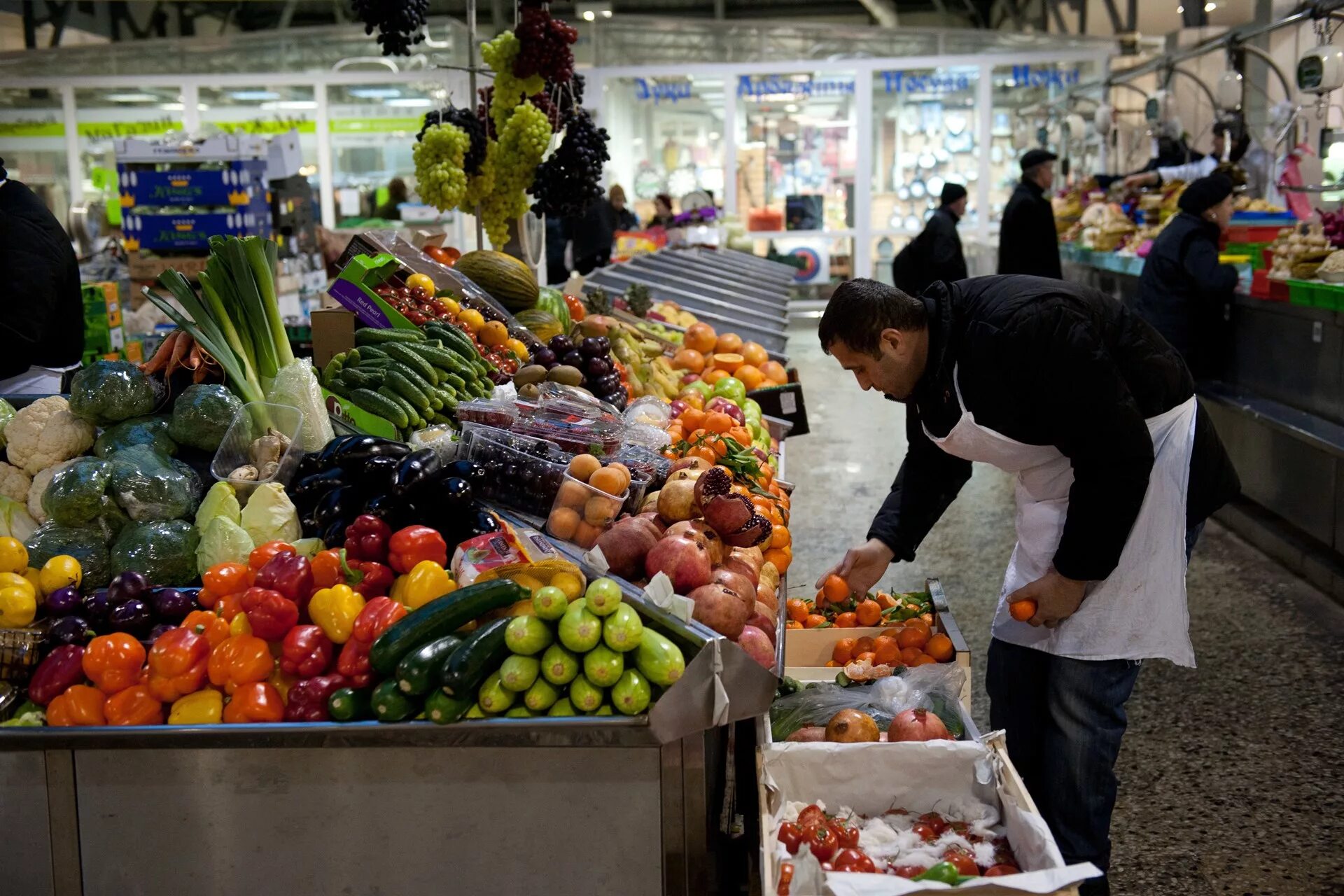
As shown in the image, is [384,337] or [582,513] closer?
[582,513]

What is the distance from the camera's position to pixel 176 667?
87.4 inches

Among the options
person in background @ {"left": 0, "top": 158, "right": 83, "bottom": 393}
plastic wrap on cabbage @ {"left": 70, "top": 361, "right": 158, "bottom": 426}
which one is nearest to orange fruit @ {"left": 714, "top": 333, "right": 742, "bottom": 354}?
person in background @ {"left": 0, "top": 158, "right": 83, "bottom": 393}

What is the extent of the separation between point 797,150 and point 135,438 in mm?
15652

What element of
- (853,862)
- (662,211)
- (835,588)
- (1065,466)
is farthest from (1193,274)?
(662,211)

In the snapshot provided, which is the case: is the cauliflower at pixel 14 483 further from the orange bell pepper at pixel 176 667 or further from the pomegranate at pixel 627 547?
the pomegranate at pixel 627 547

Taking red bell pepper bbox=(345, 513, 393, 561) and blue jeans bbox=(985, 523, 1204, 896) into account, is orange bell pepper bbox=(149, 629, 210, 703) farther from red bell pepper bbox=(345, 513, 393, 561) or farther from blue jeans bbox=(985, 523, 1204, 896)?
blue jeans bbox=(985, 523, 1204, 896)

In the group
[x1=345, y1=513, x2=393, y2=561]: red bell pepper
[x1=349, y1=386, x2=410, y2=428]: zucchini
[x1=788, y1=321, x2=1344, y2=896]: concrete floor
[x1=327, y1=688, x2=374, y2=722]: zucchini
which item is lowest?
[x1=788, y1=321, x2=1344, y2=896]: concrete floor

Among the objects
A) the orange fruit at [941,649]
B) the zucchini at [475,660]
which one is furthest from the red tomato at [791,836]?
the orange fruit at [941,649]

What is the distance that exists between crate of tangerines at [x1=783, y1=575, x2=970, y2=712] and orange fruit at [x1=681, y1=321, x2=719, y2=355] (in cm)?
224

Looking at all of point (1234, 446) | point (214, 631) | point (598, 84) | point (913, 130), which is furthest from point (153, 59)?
point (214, 631)

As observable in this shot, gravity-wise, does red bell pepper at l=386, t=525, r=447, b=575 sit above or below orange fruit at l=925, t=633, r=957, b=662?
above

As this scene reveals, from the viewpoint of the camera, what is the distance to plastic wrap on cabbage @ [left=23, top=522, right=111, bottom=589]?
2654mm

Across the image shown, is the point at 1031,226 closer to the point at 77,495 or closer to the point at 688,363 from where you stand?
the point at 688,363

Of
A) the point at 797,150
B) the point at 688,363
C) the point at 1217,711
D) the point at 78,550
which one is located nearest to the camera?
the point at 78,550
